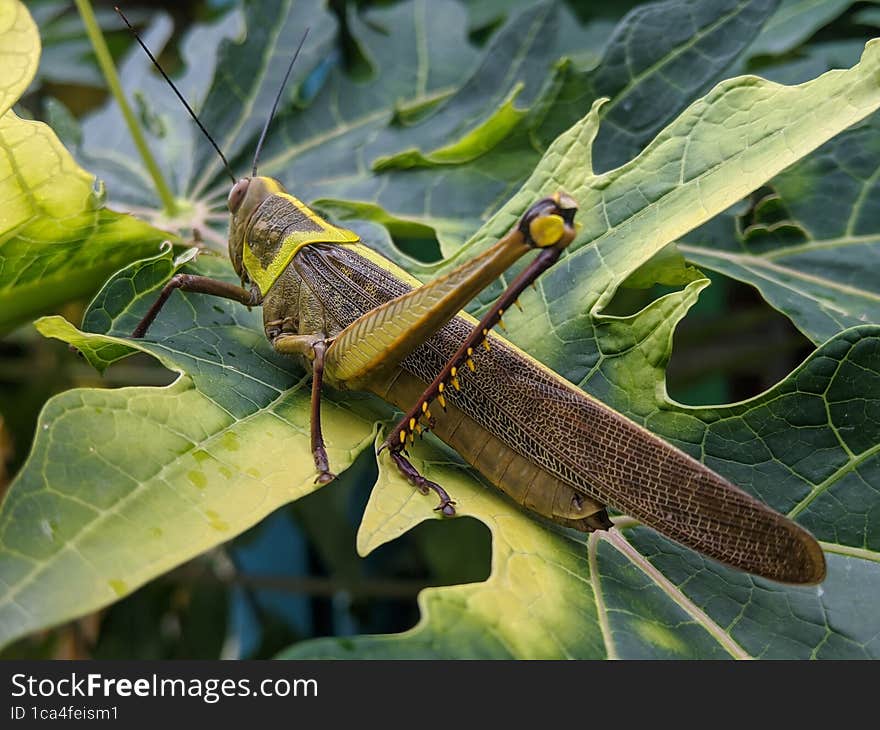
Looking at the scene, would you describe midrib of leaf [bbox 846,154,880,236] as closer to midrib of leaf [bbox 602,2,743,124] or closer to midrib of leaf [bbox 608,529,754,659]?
midrib of leaf [bbox 602,2,743,124]

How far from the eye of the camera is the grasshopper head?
1298 millimetres

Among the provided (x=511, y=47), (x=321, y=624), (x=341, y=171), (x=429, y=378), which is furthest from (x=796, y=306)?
(x=321, y=624)

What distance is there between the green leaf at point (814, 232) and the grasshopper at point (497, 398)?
41 centimetres

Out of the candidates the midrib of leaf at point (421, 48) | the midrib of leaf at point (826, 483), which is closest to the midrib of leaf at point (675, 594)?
the midrib of leaf at point (826, 483)

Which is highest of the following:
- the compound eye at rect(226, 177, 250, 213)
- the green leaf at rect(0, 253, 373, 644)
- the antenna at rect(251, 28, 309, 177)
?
the antenna at rect(251, 28, 309, 177)

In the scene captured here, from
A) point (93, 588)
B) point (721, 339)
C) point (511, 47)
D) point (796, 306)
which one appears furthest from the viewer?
point (721, 339)

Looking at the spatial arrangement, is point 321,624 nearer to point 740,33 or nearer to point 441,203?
point 441,203

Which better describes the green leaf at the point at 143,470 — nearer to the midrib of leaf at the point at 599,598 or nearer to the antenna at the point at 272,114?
the midrib of leaf at the point at 599,598

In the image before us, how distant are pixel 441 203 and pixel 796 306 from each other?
60 centimetres

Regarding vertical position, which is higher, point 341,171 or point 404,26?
point 404,26

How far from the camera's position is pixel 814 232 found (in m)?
1.32

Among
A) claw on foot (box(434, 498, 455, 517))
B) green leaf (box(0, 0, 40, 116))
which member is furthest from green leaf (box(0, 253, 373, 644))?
green leaf (box(0, 0, 40, 116))

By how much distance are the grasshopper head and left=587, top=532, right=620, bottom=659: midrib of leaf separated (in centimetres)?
71

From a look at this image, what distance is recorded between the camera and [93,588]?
644 mm
